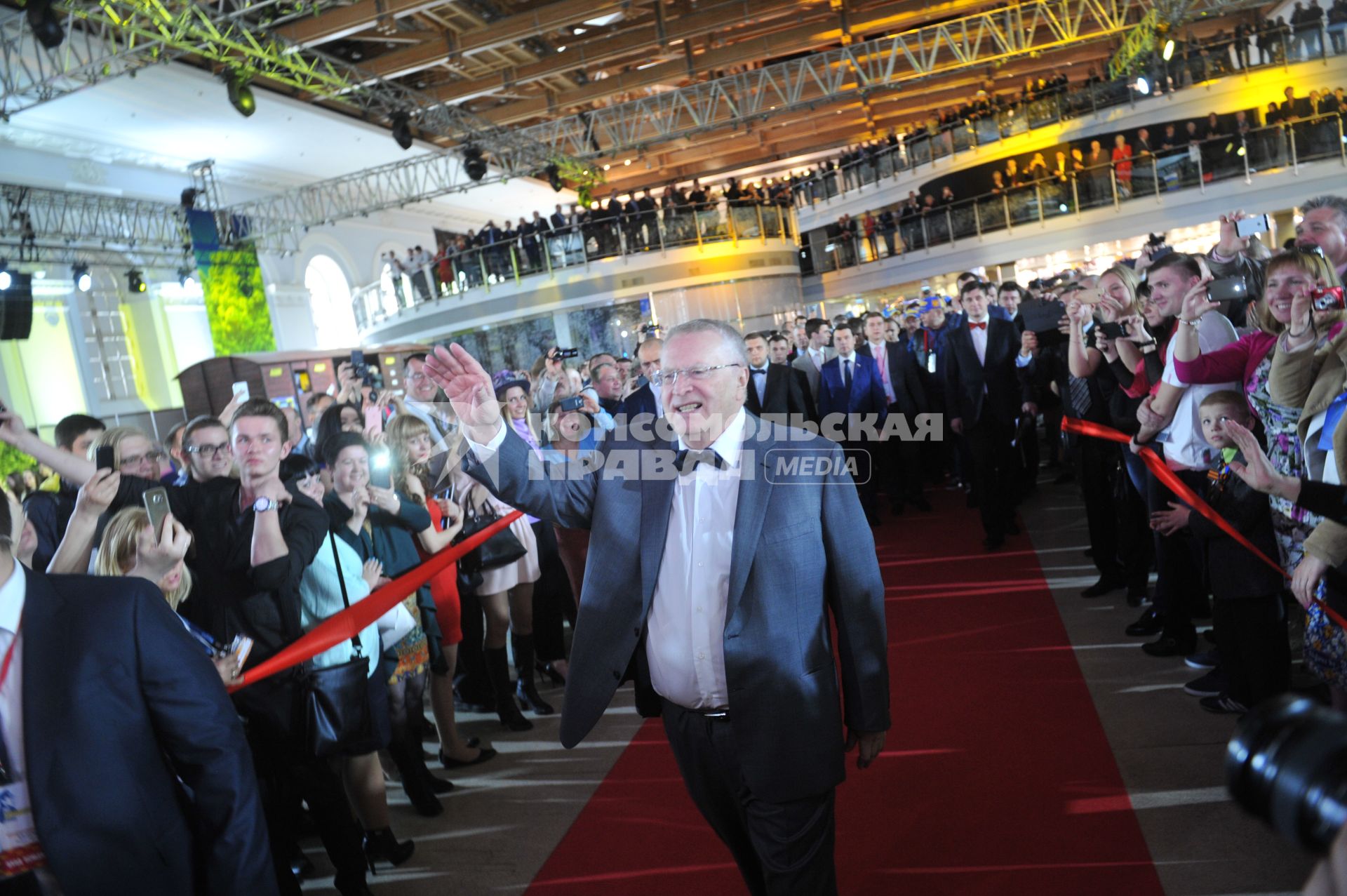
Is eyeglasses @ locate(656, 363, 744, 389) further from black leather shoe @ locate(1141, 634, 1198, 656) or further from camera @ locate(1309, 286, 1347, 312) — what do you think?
black leather shoe @ locate(1141, 634, 1198, 656)

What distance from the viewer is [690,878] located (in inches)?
127

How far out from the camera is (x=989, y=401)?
23.2 ft

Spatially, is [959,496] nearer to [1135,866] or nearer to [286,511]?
[1135,866]

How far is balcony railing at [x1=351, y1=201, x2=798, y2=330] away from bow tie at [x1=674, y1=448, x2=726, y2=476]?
17.4m

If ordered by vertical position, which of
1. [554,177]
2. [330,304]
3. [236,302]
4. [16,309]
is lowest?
[16,309]

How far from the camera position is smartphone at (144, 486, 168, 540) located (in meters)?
2.42

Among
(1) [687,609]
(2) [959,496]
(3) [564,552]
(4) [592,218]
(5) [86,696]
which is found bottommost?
(2) [959,496]

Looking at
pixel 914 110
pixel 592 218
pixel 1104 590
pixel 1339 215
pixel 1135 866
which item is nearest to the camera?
pixel 1135 866

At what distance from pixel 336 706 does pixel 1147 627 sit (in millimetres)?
4218

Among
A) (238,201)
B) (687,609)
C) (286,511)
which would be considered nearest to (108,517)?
(286,511)

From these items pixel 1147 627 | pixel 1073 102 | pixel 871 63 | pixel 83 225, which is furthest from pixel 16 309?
pixel 1073 102

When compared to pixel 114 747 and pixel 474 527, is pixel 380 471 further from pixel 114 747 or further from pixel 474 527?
pixel 114 747

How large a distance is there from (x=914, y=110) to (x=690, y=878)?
31361mm

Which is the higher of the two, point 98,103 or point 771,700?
point 98,103
